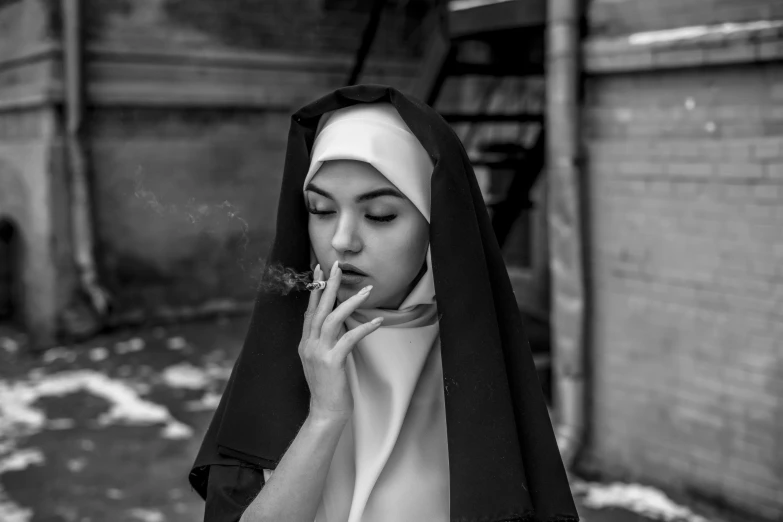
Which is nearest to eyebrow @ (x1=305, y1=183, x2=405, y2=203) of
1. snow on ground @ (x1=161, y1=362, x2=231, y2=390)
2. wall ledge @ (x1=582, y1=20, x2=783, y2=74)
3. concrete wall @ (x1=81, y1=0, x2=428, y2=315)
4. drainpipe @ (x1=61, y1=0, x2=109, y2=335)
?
wall ledge @ (x1=582, y1=20, x2=783, y2=74)

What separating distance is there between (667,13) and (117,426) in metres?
4.32

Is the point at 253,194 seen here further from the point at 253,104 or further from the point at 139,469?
the point at 139,469

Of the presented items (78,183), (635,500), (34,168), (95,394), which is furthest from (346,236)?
(34,168)

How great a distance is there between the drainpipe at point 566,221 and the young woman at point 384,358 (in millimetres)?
3030

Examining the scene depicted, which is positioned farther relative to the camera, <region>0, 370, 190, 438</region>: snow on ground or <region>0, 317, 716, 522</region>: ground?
<region>0, 370, 190, 438</region>: snow on ground

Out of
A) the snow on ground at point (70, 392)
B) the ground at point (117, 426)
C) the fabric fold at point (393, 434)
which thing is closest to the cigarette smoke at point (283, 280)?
the fabric fold at point (393, 434)

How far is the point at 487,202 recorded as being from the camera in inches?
239

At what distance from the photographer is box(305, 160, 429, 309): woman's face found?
1.59 meters

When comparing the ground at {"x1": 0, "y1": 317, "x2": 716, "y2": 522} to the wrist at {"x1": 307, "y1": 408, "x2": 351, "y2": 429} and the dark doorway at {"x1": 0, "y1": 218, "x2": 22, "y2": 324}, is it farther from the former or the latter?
the wrist at {"x1": 307, "y1": 408, "x2": 351, "y2": 429}

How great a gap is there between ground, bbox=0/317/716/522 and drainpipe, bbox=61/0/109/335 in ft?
0.95

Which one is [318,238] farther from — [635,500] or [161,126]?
[161,126]

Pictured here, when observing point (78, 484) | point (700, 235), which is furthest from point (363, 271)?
point (78, 484)

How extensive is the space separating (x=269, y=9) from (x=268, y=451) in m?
7.64

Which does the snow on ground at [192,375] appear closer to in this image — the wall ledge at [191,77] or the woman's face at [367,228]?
the wall ledge at [191,77]
